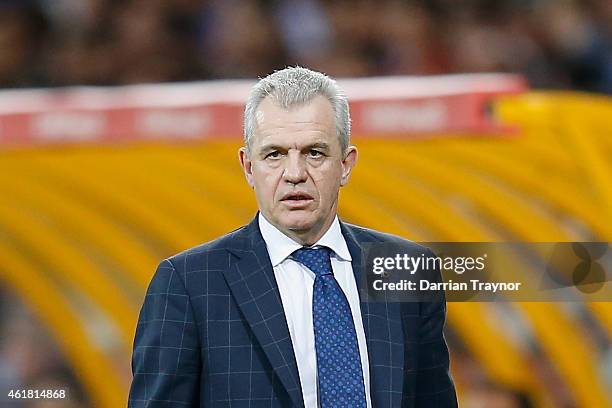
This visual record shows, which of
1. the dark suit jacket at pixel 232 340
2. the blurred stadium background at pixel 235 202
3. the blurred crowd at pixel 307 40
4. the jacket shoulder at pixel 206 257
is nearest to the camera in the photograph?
the dark suit jacket at pixel 232 340

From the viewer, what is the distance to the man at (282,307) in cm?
299

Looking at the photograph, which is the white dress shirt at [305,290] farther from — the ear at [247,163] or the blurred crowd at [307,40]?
the blurred crowd at [307,40]

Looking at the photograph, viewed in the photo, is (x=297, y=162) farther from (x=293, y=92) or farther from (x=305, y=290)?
(x=305, y=290)

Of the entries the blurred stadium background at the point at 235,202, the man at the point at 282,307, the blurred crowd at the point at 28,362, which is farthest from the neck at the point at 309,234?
the blurred crowd at the point at 28,362

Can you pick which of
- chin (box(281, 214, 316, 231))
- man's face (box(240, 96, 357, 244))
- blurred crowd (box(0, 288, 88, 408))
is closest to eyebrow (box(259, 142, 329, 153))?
man's face (box(240, 96, 357, 244))

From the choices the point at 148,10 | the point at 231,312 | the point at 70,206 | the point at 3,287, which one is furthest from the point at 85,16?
the point at 231,312

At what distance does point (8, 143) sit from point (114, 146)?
0.37m

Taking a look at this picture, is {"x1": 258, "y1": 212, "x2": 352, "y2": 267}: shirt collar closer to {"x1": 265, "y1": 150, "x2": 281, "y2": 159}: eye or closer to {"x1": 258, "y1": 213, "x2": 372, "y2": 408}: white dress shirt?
{"x1": 258, "y1": 213, "x2": 372, "y2": 408}: white dress shirt

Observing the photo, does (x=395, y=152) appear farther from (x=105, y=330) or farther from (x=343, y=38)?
(x=343, y=38)

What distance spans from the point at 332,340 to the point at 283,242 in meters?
0.23

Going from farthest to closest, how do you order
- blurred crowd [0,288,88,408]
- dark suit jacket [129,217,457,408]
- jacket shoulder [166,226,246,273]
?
blurred crowd [0,288,88,408]
jacket shoulder [166,226,246,273]
dark suit jacket [129,217,457,408]

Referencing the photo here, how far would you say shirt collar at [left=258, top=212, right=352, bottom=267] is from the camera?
123 inches

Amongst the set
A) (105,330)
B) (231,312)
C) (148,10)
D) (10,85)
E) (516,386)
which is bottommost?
(231,312)

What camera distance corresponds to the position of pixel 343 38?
30.9ft
